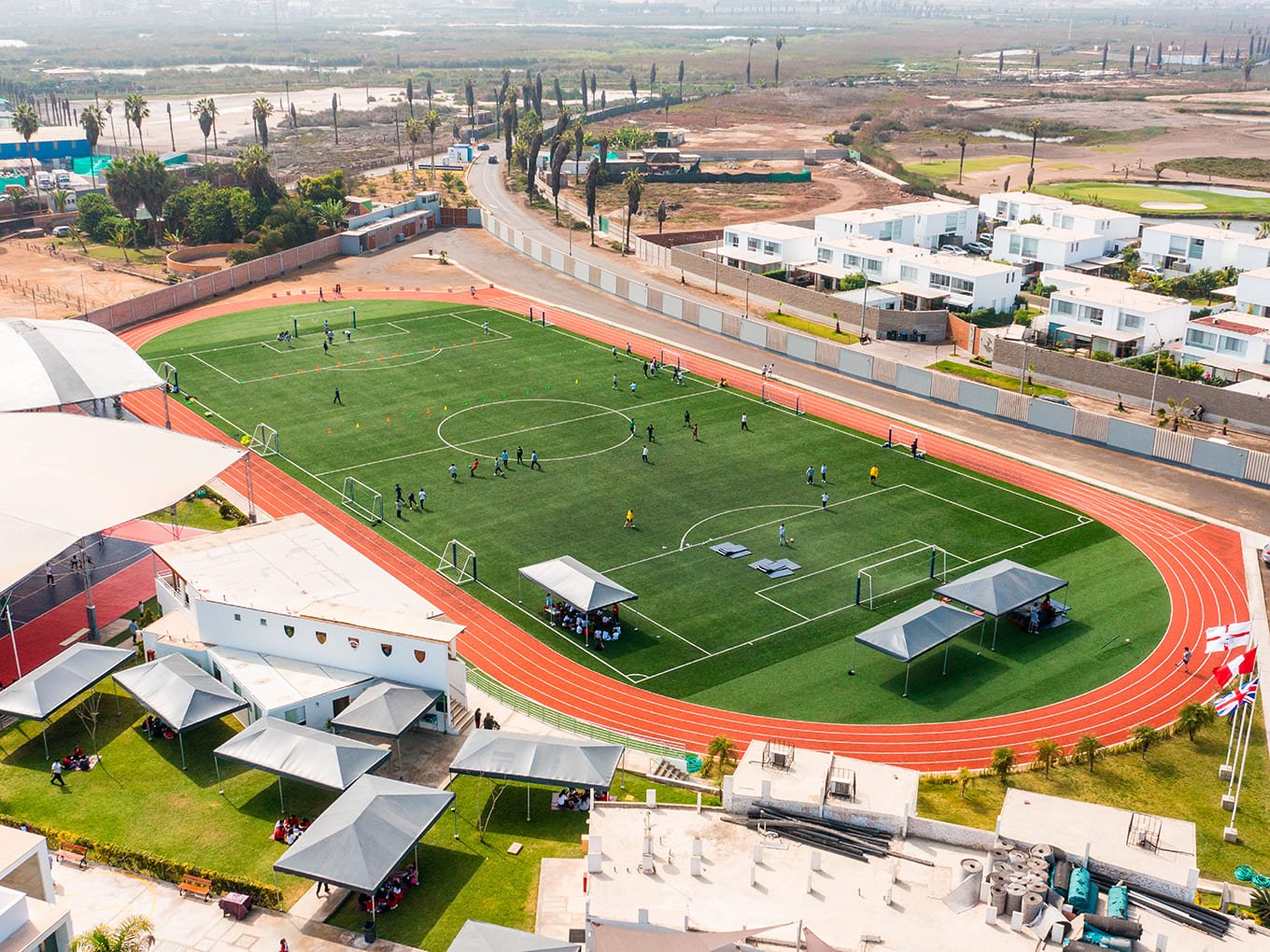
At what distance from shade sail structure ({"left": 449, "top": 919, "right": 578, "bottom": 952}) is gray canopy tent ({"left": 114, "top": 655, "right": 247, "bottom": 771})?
1595 cm

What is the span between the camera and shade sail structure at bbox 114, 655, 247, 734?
1748 inches

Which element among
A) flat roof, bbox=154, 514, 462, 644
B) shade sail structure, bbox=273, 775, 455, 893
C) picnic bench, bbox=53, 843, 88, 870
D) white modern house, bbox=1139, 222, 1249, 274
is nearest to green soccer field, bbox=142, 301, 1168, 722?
flat roof, bbox=154, 514, 462, 644

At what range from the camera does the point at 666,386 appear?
87.4 m

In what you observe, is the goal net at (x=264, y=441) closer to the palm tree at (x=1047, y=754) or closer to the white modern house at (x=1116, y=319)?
the palm tree at (x=1047, y=754)

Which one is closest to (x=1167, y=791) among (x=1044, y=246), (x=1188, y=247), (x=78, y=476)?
(x=78, y=476)

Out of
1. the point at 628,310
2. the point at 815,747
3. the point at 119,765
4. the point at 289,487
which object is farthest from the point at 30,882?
the point at 628,310

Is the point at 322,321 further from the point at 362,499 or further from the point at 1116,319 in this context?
the point at 1116,319

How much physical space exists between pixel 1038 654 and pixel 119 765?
3747cm

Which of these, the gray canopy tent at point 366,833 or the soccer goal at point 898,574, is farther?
the soccer goal at point 898,574

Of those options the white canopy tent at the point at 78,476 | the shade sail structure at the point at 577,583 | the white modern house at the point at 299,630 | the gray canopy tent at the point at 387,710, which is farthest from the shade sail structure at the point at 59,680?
the shade sail structure at the point at 577,583

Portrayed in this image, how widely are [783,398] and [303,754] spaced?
51.4m

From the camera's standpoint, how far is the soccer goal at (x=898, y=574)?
5772 cm

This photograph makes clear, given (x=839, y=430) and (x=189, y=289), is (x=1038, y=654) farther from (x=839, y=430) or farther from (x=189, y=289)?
(x=189, y=289)

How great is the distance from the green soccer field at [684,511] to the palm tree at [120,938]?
2204 cm
